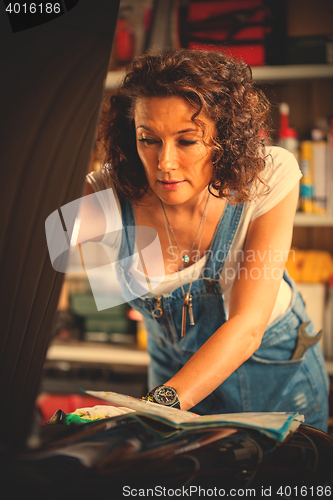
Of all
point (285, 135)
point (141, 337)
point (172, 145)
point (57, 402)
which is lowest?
point (57, 402)

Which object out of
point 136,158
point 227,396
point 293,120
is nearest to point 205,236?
point 136,158

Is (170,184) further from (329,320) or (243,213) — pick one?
(329,320)

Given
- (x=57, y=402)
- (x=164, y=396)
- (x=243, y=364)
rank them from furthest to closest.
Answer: (x=57, y=402) → (x=243, y=364) → (x=164, y=396)

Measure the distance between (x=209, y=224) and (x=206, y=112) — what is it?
21 cm

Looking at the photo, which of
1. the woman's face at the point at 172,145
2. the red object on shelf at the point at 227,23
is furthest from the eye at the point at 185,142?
the red object on shelf at the point at 227,23

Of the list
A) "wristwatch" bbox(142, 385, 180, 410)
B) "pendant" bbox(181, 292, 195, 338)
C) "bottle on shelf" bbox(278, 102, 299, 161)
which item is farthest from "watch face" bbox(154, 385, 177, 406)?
"bottle on shelf" bbox(278, 102, 299, 161)

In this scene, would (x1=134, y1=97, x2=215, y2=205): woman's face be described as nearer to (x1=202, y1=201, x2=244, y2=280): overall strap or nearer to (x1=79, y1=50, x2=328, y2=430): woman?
(x1=79, y1=50, x2=328, y2=430): woman

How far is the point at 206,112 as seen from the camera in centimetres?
52

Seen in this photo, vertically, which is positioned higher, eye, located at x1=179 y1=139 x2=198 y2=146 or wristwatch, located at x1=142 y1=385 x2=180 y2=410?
eye, located at x1=179 y1=139 x2=198 y2=146

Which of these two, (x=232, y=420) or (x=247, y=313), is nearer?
(x=232, y=420)

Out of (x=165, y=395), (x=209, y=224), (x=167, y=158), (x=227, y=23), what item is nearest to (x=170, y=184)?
(x=167, y=158)

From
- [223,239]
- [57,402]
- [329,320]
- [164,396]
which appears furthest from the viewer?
[57,402]

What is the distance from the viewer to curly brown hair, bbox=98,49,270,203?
1.69 feet

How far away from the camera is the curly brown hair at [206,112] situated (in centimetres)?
52
